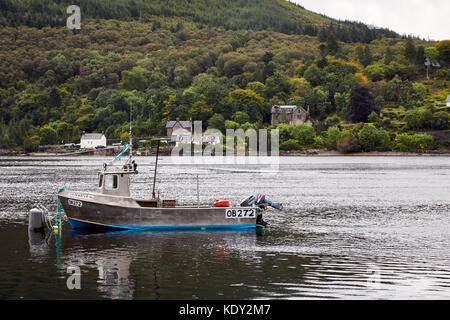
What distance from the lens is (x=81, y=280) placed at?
26688 millimetres

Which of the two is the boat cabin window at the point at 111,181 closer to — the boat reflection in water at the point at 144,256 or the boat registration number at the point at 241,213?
the boat reflection in water at the point at 144,256

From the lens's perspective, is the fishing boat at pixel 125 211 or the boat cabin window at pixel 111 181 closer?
the fishing boat at pixel 125 211

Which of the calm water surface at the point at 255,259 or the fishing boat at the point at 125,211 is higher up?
the fishing boat at the point at 125,211

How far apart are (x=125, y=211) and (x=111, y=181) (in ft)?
7.37

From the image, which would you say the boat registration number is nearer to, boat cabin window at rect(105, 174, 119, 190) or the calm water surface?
the calm water surface

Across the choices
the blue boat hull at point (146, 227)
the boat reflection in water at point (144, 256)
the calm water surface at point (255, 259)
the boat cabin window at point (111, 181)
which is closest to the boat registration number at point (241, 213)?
the blue boat hull at point (146, 227)

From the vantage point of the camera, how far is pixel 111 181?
39.6m

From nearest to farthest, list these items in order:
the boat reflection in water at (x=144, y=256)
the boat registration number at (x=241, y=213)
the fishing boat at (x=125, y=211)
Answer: the boat reflection in water at (x=144, y=256) → the fishing boat at (x=125, y=211) → the boat registration number at (x=241, y=213)

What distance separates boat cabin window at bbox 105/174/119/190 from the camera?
3953 cm

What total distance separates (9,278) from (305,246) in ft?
57.4

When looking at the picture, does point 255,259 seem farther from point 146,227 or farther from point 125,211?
point 125,211

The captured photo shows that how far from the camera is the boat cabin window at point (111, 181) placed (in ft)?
130

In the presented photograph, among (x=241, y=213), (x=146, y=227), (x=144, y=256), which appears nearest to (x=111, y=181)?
(x=146, y=227)
